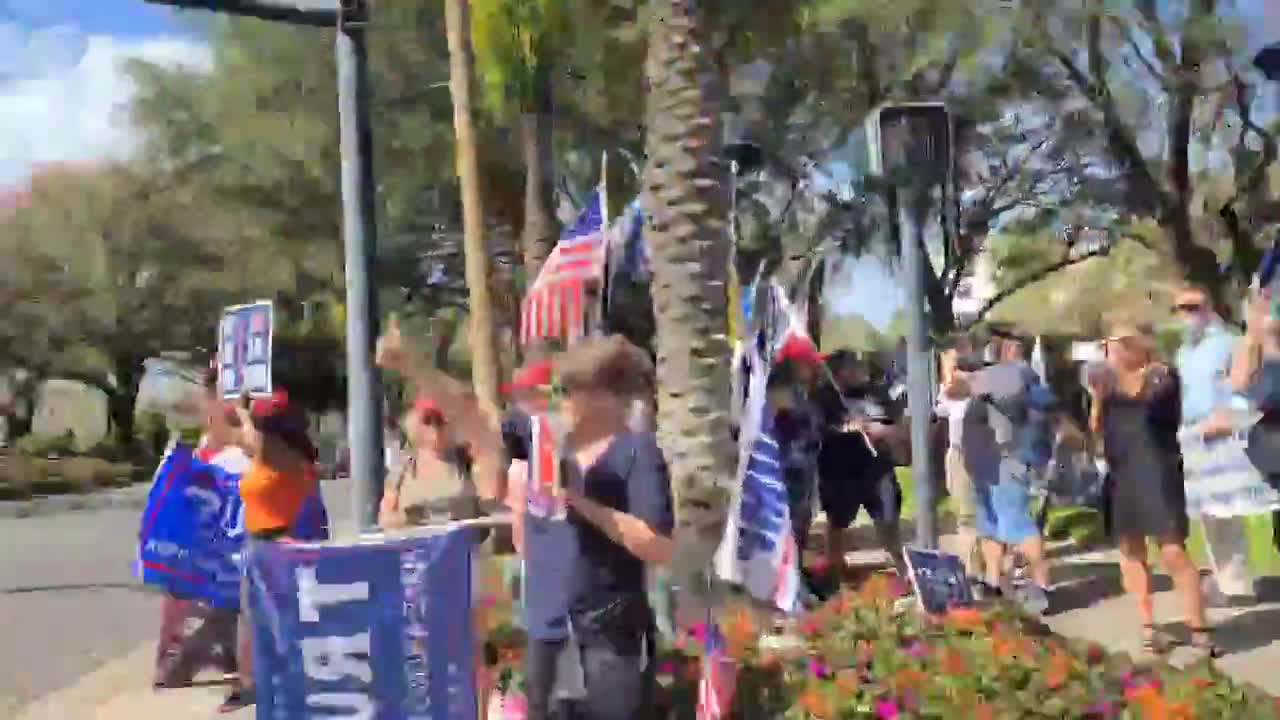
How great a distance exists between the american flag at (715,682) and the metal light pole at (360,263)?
262cm

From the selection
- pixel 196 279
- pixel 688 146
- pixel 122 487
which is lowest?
pixel 122 487

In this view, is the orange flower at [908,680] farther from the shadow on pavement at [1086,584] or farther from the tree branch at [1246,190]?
the tree branch at [1246,190]

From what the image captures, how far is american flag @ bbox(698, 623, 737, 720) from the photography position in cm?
459

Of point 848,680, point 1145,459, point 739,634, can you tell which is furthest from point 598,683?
point 1145,459

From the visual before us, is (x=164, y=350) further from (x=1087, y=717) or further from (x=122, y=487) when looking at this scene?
(x=1087, y=717)

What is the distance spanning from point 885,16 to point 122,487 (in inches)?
1116

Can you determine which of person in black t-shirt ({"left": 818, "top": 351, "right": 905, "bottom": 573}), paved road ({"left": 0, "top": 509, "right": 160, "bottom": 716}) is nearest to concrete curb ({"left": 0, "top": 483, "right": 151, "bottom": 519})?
paved road ({"left": 0, "top": 509, "right": 160, "bottom": 716})

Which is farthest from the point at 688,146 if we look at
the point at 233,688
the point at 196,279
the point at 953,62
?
the point at 196,279

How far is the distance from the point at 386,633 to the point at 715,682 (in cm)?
101

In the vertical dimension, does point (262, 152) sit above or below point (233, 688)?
above

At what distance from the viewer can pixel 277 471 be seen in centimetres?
613

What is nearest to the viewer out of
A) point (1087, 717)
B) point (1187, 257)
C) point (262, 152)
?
point (1087, 717)

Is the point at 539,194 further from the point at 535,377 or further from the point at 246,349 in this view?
the point at 535,377

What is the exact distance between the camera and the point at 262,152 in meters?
29.1
